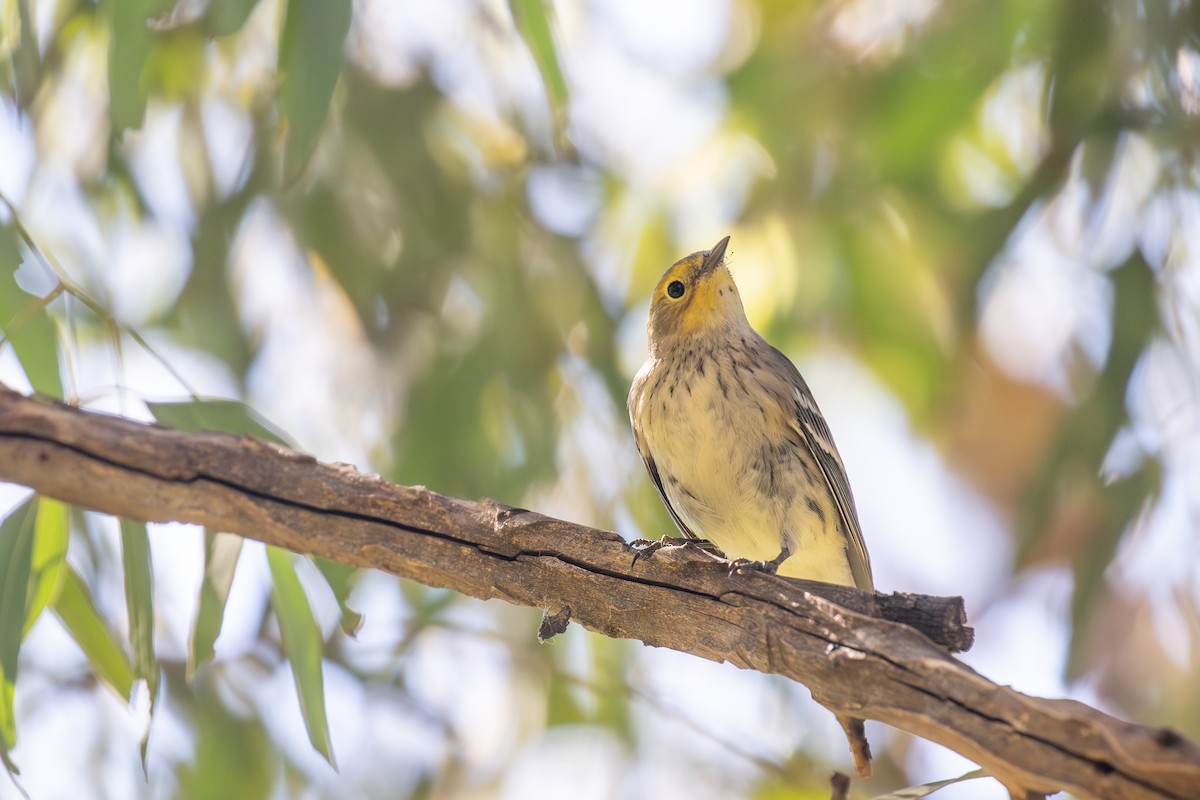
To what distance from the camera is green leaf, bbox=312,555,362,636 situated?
2502 millimetres

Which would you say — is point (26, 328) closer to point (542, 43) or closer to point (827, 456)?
point (542, 43)

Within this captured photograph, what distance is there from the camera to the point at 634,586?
2365mm

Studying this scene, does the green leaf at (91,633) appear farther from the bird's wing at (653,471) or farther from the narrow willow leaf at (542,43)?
the narrow willow leaf at (542,43)

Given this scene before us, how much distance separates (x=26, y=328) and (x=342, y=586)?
2.86 feet

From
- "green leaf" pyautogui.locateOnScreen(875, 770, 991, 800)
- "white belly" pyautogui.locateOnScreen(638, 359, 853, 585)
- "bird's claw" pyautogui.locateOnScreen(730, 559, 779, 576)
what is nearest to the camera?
"green leaf" pyautogui.locateOnScreen(875, 770, 991, 800)

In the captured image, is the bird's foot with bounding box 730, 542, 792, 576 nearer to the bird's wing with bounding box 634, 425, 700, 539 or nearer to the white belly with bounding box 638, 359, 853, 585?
the white belly with bounding box 638, 359, 853, 585

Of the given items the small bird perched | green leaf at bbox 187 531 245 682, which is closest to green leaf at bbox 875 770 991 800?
the small bird perched

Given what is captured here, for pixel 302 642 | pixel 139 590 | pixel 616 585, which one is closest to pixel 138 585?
pixel 139 590

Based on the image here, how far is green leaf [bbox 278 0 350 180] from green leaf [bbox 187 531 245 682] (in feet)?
2.68

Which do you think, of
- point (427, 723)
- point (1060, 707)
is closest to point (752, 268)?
point (427, 723)

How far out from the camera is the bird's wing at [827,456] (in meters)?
3.39

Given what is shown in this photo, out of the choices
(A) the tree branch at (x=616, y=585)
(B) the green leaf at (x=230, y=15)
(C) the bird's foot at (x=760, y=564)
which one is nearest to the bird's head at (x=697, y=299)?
(C) the bird's foot at (x=760, y=564)

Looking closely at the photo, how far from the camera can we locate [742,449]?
3.31 meters

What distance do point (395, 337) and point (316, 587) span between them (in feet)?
4.24
